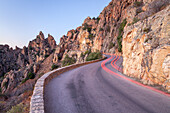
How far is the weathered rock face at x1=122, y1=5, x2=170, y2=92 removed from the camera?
4.37m

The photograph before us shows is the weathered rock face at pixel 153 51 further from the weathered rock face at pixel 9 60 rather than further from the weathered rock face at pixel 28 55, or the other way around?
the weathered rock face at pixel 9 60

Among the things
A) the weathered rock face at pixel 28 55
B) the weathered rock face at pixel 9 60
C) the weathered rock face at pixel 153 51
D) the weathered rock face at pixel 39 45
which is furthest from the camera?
the weathered rock face at pixel 39 45

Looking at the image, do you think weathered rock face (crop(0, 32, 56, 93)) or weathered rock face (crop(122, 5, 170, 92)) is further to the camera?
weathered rock face (crop(0, 32, 56, 93))

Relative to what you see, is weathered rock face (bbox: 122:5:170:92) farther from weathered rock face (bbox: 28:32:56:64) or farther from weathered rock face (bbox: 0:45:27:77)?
weathered rock face (bbox: 0:45:27:77)

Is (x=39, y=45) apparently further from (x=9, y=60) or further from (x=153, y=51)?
(x=153, y=51)

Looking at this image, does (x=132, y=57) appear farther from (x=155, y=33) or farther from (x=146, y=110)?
(x=146, y=110)

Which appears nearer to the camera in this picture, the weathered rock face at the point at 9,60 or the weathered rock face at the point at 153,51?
the weathered rock face at the point at 153,51

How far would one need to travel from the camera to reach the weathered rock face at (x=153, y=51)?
14.3ft

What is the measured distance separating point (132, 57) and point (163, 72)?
10.0 ft

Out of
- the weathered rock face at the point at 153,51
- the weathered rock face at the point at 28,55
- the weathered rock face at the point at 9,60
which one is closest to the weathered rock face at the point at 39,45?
the weathered rock face at the point at 28,55

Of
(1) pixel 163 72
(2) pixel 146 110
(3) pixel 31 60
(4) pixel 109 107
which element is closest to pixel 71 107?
(4) pixel 109 107

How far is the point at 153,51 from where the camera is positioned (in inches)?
198

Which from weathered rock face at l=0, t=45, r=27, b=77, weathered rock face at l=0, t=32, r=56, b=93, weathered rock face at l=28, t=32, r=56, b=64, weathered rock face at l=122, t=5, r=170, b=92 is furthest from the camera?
weathered rock face at l=28, t=32, r=56, b=64

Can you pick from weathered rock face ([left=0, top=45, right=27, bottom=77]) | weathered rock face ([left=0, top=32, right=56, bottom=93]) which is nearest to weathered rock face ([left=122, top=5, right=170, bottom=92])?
weathered rock face ([left=0, top=32, right=56, bottom=93])
